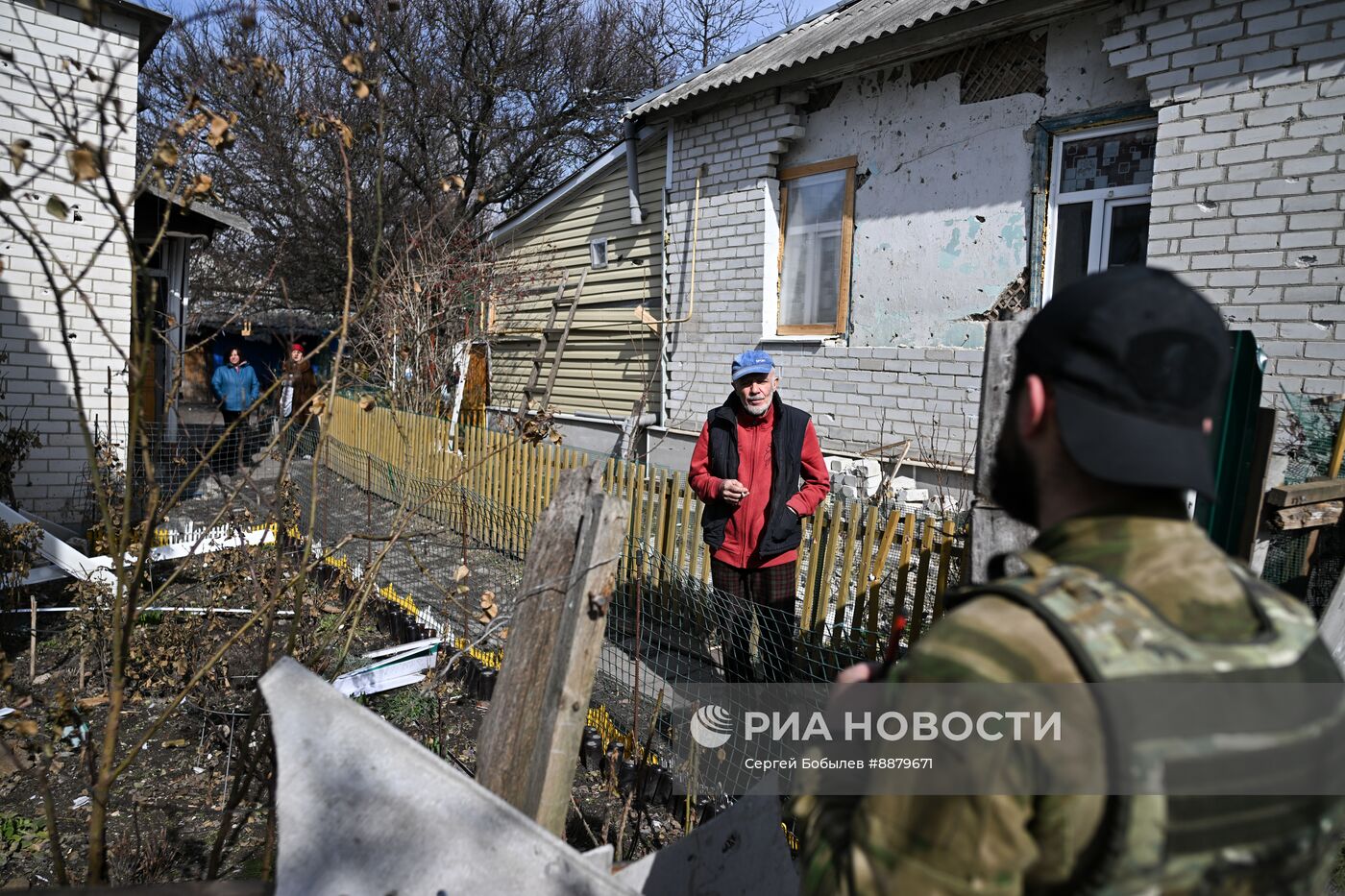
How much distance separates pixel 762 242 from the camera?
31.2ft

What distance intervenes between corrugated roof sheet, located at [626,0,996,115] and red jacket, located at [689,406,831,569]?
460cm

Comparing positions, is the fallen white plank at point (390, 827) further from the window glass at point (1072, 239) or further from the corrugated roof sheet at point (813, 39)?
the corrugated roof sheet at point (813, 39)

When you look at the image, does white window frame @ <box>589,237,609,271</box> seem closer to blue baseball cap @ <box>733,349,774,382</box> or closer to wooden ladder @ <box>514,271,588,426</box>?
wooden ladder @ <box>514,271,588,426</box>

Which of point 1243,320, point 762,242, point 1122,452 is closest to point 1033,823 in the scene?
point 1122,452

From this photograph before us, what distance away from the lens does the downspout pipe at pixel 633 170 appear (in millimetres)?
11211

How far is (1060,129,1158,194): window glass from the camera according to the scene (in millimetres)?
6836

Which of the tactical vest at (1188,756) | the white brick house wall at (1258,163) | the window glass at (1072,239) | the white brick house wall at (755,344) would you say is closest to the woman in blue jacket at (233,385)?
the white brick house wall at (755,344)

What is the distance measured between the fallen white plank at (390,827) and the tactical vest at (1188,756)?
2.38ft

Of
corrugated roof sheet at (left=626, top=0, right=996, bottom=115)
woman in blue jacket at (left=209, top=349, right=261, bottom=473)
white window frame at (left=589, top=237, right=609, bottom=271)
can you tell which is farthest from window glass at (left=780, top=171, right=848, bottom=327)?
woman in blue jacket at (left=209, top=349, right=261, bottom=473)

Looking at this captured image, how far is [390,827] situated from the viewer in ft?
4.51

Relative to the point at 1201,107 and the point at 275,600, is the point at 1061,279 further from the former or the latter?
the point at 275,600

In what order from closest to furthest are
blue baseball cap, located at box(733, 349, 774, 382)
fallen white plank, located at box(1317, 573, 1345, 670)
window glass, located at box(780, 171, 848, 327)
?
fallen white plank, located at box(1317, 573, 1345, 670), blue baseball cap, located at box(733, 349, 774, 382), window glass, located at box(780, 171, 848, 327)

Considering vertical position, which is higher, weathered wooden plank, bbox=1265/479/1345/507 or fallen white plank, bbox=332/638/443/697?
weathered wooden plank, bbox=1265/479/1345/507

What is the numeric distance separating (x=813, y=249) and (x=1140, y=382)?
8.41m
